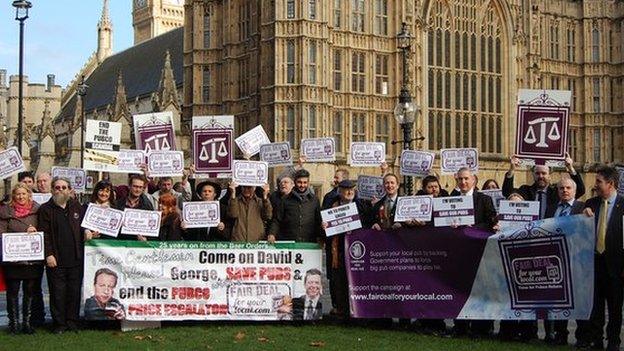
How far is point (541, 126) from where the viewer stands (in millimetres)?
13711

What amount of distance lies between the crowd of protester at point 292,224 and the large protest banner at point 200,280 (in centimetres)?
26

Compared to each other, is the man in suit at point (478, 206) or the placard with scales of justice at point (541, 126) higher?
the placard with scales of justice at point (541, 126)

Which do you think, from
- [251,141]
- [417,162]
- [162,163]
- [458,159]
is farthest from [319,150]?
[162,163]

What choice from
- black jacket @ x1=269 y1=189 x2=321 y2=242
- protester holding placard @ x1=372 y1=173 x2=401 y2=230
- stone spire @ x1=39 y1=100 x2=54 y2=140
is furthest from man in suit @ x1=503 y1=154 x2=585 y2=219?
stone spire @ x1=39 y1=100 x2=54 y2=140

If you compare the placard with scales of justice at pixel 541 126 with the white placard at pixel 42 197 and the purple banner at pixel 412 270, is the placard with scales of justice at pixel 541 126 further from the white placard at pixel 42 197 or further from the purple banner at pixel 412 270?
the white placard at pixel 42 197

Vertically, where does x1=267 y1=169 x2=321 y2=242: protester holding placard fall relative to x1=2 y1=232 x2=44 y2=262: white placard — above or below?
above

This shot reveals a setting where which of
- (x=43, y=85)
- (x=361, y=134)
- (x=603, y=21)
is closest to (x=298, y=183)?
(x=361, y=134)

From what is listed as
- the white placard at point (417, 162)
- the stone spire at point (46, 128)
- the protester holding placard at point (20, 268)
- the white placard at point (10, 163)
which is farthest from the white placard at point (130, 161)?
the stone spire at point (46, 128)

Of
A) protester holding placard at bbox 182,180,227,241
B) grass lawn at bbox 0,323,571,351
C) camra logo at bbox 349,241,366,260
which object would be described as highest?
protester holding placard at bbox 182,180,227,241

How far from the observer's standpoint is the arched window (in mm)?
45719

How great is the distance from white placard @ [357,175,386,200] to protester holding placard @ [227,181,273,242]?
384 centimetres

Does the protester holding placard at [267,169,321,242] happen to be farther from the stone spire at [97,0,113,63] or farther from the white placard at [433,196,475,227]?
the stone spire at [97,0,113,63]

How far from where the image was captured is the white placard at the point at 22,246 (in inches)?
497

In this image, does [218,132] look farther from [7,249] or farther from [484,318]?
[484,318]
